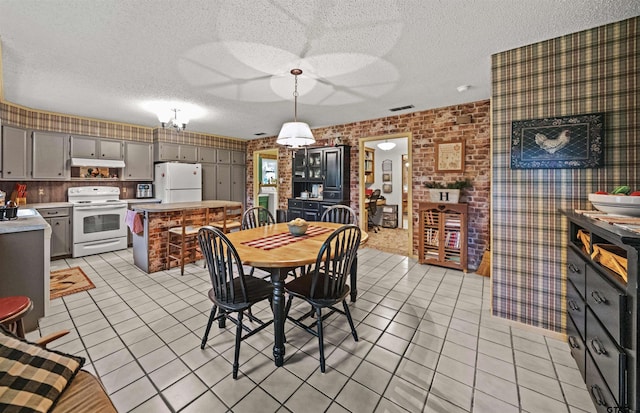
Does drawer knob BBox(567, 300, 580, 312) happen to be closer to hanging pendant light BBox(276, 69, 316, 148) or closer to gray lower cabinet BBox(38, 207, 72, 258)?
hanging pendant light BBox(276, 69, 316, 148)

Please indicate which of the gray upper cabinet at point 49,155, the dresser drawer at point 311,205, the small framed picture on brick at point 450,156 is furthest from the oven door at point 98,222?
the small framed picture on brick at point 450,156

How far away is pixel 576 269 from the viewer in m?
1.77

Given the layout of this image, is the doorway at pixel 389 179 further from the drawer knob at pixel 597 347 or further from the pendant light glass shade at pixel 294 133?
the drawer knob at pixel 597 347

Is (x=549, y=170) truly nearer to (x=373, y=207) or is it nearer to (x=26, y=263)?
(x=26, y=263)

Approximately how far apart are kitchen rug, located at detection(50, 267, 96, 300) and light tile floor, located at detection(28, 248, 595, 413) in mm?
207

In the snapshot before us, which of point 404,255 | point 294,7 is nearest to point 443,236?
point 404,255

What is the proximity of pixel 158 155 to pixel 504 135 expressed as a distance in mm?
5984

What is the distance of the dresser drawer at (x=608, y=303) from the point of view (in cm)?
118

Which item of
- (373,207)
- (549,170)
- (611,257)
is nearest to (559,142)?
(549,170)

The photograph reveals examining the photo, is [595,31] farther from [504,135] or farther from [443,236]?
[443,236]

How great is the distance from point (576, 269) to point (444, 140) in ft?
8.98

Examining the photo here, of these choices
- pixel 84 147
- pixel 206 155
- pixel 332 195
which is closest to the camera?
pixel 84 147

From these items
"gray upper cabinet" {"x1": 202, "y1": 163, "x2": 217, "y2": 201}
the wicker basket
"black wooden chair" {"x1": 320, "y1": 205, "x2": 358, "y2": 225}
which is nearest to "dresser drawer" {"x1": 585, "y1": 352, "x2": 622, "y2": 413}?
the wicker basket

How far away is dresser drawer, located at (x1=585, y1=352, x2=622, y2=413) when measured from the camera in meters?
1.27
